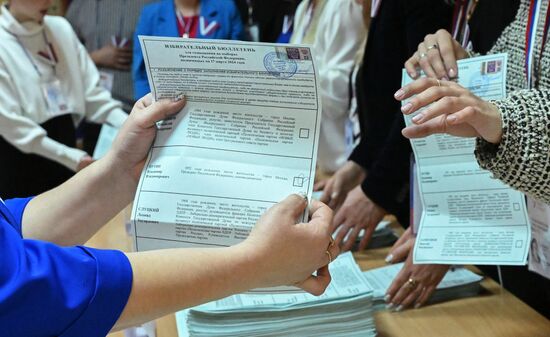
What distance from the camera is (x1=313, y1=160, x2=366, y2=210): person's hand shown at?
1.54 m

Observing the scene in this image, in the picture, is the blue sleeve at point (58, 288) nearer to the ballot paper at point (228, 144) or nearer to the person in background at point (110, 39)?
the ballot paper at point (228, 144)

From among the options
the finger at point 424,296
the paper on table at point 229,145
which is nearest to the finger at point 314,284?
the paper on table at point 229,145

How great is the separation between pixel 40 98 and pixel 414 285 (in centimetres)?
167

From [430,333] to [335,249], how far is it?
1.20 ft

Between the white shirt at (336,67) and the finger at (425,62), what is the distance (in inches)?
31.1

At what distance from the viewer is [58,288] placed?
2.03 ft

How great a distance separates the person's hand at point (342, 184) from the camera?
1543 millimetres

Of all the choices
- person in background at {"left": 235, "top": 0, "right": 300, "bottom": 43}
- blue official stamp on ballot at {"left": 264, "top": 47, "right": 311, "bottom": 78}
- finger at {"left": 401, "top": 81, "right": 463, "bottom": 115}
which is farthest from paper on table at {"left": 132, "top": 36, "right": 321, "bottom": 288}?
person in background at {"left": 235, "top": 0, "right": 300, "bottom": 43}

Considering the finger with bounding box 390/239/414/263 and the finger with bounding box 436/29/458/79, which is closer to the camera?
the finger with bounding box 436/29/458/79

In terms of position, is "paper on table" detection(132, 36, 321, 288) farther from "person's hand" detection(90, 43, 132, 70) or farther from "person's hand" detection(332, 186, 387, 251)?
"person's hand" detection(90, 43, 132, 70)

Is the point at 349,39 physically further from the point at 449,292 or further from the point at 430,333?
the point at 430,333

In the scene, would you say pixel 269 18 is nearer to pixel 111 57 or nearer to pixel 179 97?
pixel 111 57

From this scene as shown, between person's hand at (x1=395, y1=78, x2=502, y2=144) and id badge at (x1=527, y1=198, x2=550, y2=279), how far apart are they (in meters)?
0.23

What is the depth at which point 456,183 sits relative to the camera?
1.09m
